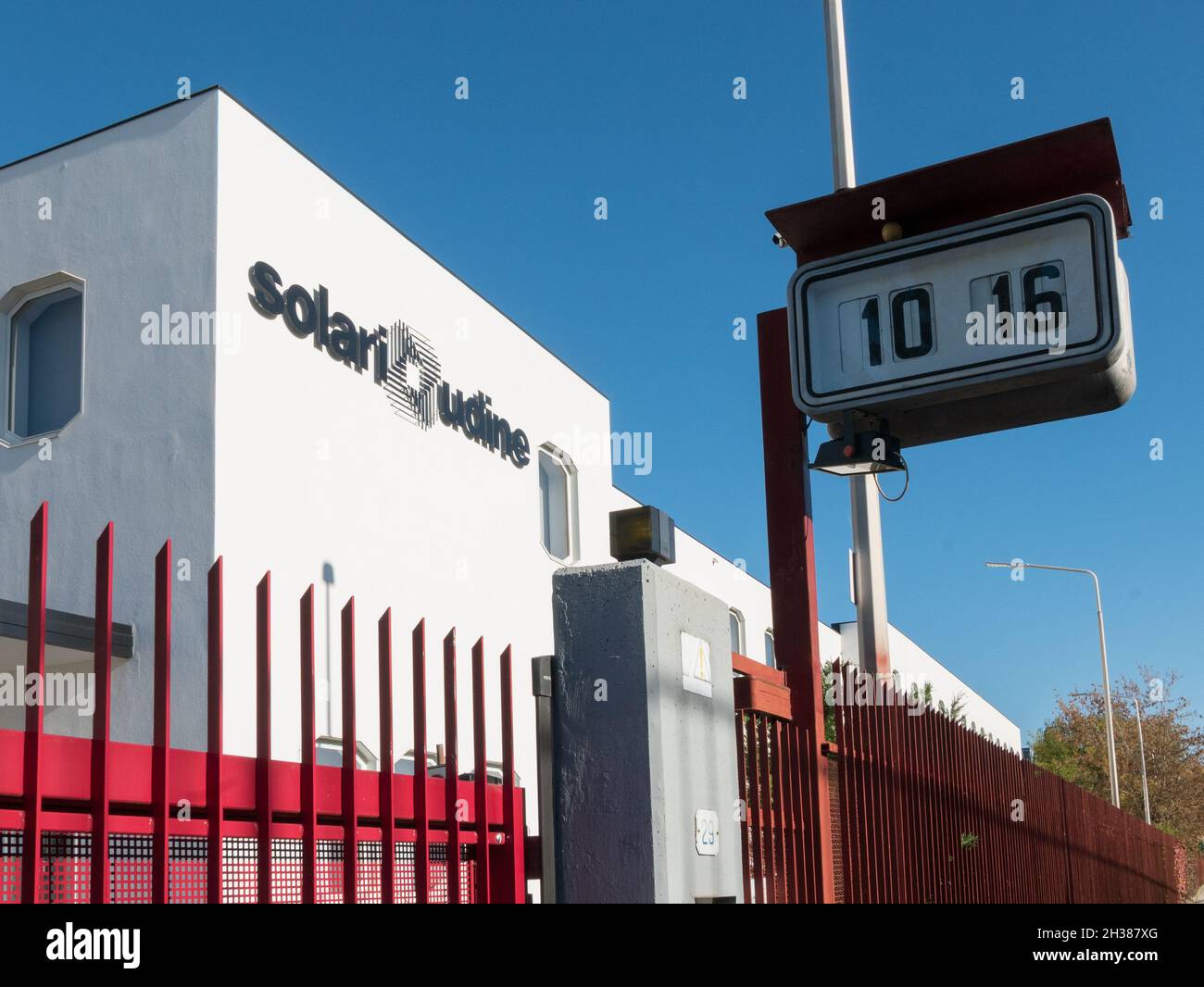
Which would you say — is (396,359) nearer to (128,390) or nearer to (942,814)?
(128,390)

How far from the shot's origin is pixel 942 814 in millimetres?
7566

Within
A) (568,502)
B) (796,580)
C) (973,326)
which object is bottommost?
(796,580)

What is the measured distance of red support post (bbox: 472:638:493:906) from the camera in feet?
13.2

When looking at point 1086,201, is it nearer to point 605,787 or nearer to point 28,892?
point 605,787

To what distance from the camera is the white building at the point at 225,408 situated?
42.3ft

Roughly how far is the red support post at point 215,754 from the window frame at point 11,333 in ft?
38.0

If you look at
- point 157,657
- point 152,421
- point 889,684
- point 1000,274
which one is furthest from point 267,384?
point 157,657

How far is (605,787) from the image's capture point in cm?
448

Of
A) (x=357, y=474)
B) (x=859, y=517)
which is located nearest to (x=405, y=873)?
(x=859, y=517)

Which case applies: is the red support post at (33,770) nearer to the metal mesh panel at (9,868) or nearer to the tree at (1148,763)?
the metal mesh panel at (9,868)

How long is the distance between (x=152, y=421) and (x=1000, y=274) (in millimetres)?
9923

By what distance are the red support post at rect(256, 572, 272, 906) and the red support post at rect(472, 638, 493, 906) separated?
2.87ft

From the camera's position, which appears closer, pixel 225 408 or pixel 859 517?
pixel 859 517

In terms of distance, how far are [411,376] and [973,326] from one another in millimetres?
11784
